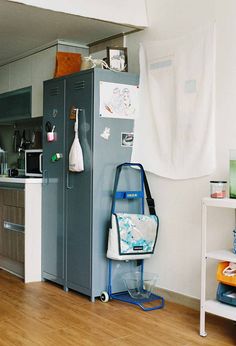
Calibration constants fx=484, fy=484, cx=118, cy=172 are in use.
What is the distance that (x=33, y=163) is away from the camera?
5219 mm

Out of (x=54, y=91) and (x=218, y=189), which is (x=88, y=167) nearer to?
(x=54, y=91)

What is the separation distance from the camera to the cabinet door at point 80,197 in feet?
13.1

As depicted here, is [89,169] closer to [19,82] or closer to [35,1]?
[35,1]

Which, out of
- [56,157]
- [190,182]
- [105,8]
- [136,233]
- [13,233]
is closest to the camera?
[190,182]

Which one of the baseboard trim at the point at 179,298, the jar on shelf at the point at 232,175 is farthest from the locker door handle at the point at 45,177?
the jar on shelf at the point at 232,175

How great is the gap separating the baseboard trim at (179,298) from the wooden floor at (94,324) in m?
0.05

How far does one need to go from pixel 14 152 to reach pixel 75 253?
265 centimetres

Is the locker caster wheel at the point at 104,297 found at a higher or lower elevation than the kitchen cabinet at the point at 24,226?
lower

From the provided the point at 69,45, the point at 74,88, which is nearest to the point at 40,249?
the point at 74,88

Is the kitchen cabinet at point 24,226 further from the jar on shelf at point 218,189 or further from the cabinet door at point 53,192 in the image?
the jar on shelf at point 218,189

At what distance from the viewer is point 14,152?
6.42m

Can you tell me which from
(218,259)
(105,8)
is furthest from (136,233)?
(105,8)

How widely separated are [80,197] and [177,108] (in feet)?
3.61

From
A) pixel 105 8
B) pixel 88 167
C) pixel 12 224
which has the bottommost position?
pixel 12 224
